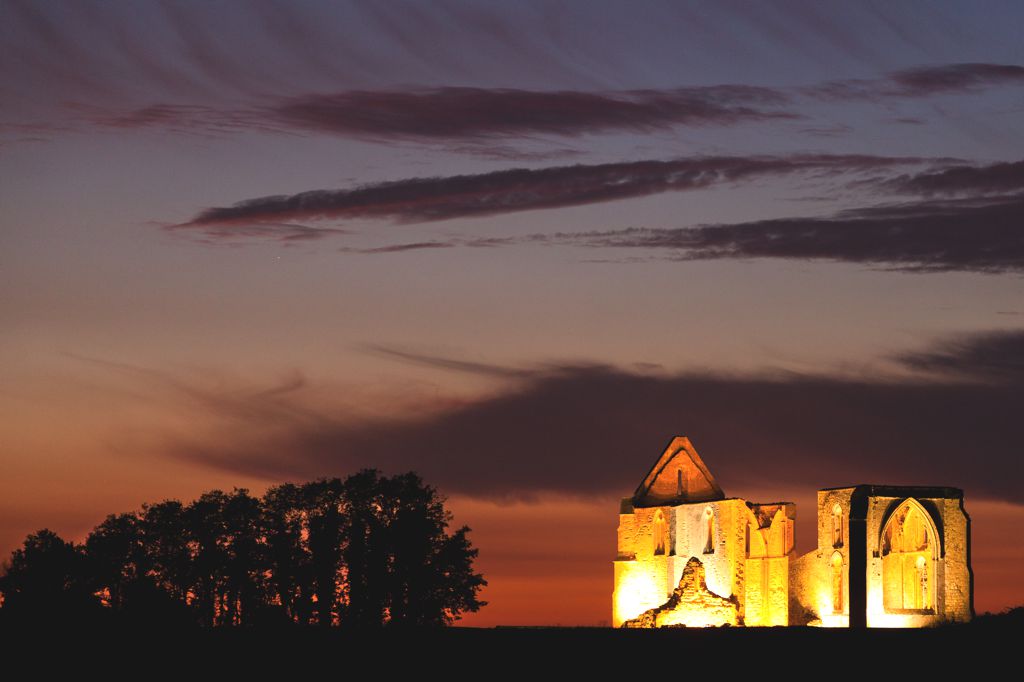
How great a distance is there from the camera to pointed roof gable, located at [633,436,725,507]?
77500 mm

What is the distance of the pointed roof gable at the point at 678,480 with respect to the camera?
254ft

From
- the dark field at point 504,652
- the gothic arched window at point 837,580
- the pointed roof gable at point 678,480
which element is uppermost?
the pointed roof gable at point 678,480

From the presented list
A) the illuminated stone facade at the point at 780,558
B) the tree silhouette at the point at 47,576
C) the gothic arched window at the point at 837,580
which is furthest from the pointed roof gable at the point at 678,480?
the tree silhouette at the point at 47,576

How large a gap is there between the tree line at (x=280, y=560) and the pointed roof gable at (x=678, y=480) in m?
8.02

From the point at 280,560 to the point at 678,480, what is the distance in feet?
52.3

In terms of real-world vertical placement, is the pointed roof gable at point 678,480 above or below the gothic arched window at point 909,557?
above

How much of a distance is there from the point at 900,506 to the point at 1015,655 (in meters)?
13.0

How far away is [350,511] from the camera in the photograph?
75188 millimetres

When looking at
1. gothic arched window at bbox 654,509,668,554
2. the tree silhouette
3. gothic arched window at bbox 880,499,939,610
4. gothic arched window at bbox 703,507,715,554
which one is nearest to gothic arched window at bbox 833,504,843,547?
gothic arched window at bbox 880,499,939,610

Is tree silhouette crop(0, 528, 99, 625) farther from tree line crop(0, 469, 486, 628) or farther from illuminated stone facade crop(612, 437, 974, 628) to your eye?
illuminated stone facade crop(612, 437, 974, 628)

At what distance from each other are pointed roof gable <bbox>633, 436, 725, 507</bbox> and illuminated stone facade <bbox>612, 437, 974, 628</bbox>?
0.04 meters

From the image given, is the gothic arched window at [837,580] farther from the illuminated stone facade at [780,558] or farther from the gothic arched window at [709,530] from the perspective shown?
the gothic arched window at [709,530]

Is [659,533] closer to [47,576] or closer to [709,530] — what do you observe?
[709,530]

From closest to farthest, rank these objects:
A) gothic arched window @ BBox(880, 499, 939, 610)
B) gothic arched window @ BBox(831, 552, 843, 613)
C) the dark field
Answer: the dark field
gothic arched window @ BBox(880, 499, 939, 610)
gothic arched window @ BBox(831, 552, 843, 613)
